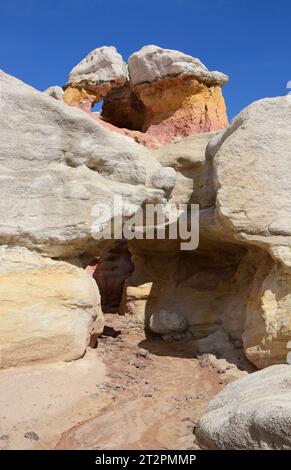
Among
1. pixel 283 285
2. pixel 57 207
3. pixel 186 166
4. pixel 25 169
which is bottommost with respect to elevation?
pixel 283 285

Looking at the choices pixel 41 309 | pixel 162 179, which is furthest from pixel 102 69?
pixel 41 309

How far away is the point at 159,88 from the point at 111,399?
352 inches

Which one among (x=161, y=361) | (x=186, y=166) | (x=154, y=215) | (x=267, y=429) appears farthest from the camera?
(x=186, y=166)

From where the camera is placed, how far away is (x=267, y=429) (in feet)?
9.22

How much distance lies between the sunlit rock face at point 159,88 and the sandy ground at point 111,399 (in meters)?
6.72

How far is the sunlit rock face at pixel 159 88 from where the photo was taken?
11.2 m

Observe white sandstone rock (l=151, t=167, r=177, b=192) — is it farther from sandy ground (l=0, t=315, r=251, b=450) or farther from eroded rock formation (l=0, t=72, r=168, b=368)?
sandy ground (l=0, t=315, r=251, b=450)

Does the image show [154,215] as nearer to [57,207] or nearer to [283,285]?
[57,207]

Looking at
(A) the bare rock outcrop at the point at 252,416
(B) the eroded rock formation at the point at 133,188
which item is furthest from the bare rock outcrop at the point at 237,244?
(A) the bare rock outcrop at the point at 252,416

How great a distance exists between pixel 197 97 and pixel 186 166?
535 centimetres

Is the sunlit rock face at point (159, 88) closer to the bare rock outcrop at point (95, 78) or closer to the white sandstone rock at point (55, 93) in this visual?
the bare rock outcrop at point (95, 78)

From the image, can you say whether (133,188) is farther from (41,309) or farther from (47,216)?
(41,309)

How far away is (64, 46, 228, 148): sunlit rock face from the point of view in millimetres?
11180
